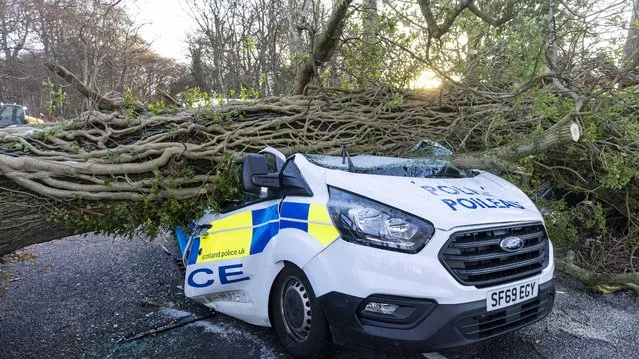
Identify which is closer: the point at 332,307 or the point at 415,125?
the point at 332,307

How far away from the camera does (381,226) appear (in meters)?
2.40

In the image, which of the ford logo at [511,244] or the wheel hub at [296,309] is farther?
the wheel hub at [296,309]

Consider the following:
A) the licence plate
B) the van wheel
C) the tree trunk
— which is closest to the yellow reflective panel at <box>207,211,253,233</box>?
the van wheel

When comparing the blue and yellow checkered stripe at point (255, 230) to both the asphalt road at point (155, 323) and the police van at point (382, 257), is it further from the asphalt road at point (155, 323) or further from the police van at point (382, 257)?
the asphalt road at point (155, 323)

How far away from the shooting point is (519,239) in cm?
260

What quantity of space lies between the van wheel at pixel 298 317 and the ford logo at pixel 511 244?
3.63 feet

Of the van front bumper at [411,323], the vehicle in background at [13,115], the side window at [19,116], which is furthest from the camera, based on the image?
the side window at [19,116]

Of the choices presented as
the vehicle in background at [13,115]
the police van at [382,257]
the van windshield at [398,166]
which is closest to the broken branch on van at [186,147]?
the van windshield at [398,166]

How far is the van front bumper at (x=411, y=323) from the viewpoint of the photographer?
2.27 metres

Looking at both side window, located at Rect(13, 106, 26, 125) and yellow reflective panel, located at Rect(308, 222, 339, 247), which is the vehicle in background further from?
yellow reflective panel, located at Rect(308, 222, 339, 247)

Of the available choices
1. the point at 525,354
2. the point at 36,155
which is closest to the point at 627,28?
the point at 525,354

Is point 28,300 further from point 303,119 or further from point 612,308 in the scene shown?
point 612,308

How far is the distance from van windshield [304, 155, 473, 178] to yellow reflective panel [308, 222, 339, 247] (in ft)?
1.76

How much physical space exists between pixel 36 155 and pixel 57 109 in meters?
1.14
